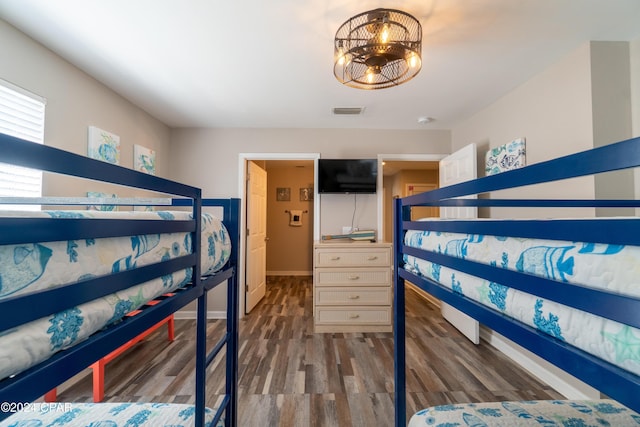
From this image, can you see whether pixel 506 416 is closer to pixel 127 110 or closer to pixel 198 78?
pixel 198 78

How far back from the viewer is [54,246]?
20.3 inches

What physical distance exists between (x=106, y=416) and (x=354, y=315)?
87.3 inches

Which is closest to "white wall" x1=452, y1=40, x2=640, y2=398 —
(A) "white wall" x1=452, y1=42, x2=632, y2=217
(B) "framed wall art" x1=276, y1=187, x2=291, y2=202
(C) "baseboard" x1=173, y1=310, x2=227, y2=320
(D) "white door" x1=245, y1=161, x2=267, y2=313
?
(A) "white wall" x1=452, y1=42, x2=632, y2=217

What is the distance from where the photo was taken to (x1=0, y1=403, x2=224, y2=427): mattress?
1012mm

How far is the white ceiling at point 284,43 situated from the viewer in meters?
1.46

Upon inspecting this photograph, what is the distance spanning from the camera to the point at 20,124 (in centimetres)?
162

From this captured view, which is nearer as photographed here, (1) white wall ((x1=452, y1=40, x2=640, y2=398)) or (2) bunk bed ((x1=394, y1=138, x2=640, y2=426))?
(2) bunk bed ((x1=394, y1=138, x2=640, y2=426))

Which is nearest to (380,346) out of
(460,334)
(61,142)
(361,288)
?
(361,288)

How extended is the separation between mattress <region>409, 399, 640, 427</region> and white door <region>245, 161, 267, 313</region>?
8.84ft

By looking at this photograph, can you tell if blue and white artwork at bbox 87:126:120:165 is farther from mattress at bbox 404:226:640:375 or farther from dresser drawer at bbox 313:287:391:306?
mattress at bbox 404:226:640:375

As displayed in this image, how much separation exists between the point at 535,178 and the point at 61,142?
2674mm

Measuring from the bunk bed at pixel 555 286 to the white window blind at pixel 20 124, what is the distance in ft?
7.25

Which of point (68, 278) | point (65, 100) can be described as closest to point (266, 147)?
point (65, 100)

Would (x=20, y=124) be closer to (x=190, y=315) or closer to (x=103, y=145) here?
(x=103, y=145)
